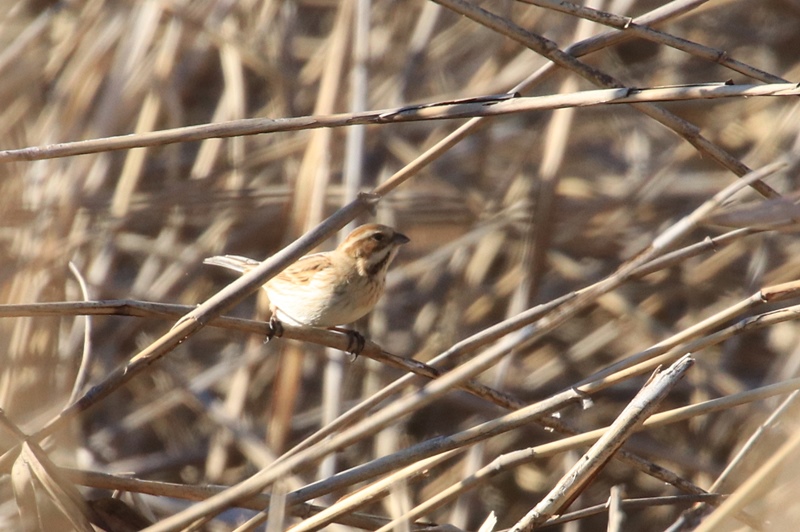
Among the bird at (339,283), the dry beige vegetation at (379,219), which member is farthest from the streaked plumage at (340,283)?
the dry beige vegetation at (379,219)

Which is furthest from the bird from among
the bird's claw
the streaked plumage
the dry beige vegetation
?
the bird's claw

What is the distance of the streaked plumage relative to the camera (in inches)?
135

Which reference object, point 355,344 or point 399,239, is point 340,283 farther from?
point 355,344

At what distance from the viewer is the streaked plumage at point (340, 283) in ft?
11.2

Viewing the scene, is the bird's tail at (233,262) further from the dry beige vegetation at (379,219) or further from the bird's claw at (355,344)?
the bird's claw at (355,344)

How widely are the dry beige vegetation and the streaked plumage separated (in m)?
0.25

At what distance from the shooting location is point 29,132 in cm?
440

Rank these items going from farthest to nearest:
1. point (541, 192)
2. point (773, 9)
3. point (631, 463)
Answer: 1. point (773, 9)
2. point (541, 192)
3. point (631, 463)

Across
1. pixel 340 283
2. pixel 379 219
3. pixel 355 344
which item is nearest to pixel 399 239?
pixel 340 283

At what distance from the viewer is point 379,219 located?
4.73 m

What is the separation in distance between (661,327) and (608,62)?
154cm

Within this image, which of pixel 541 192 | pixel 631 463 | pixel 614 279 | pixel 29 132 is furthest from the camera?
pixel 29 132

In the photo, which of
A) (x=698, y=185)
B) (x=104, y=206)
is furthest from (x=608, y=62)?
(x=104, y=206)

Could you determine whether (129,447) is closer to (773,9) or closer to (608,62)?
(608,62)
